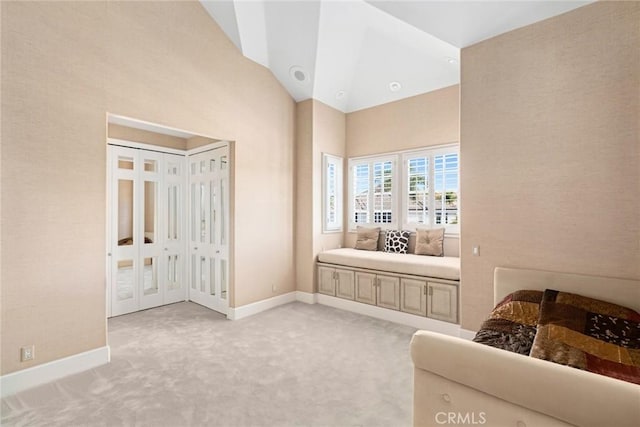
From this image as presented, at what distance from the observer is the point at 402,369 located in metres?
2.78

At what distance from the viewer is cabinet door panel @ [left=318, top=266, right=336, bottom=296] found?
15.5ft

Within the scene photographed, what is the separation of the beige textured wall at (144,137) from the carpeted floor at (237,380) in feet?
8.37

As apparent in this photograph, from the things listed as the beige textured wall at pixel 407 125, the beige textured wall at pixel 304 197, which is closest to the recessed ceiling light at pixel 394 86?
the beige textured wall at pixel 407 125

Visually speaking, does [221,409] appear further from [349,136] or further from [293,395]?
[349,136]

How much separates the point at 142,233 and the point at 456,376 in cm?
450

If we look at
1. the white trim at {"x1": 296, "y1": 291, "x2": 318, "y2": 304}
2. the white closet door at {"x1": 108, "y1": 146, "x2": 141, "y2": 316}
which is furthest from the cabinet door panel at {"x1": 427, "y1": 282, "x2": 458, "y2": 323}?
the white closet door at {"x1": 108, "y1": 146, "x2": 141, "y2": 316}

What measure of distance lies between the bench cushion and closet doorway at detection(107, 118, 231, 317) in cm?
163

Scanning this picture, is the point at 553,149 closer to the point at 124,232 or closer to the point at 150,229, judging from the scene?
the point at 150,229

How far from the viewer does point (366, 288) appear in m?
4.35

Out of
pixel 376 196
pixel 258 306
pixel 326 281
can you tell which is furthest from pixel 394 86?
pixel 258 306

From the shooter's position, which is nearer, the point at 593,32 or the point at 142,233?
the point at 593,32

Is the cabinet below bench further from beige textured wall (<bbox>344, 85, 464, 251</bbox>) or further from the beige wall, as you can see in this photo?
beige textured wall (<bbox>344, 85, 464, 251</bbox>)

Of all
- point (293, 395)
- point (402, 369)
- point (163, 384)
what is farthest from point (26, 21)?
point (402, 369)

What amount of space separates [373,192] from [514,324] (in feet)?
10.4
